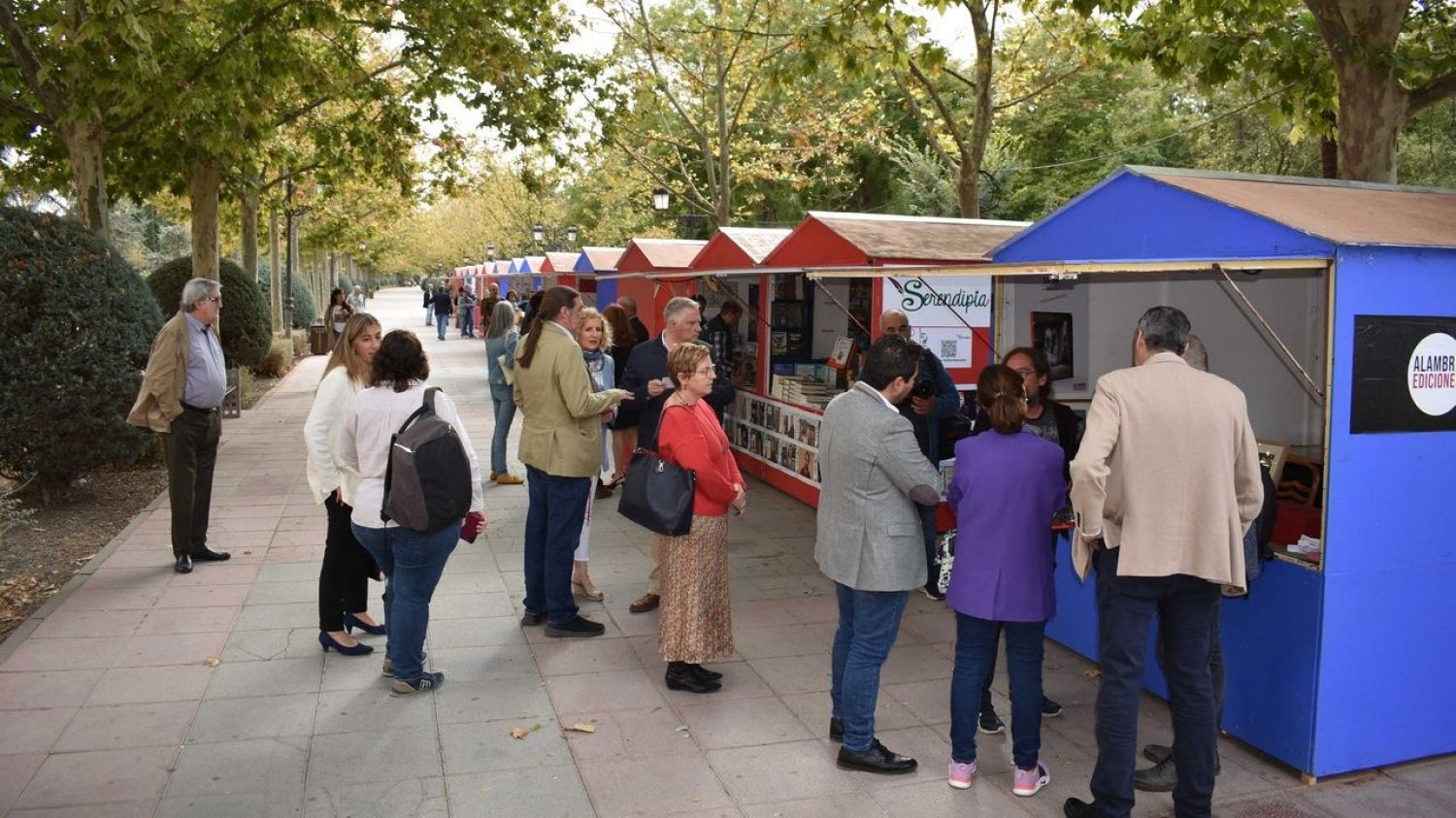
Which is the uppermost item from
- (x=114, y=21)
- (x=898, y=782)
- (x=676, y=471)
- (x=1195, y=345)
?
(x=114, y=21)

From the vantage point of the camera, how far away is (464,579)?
23.8 feet

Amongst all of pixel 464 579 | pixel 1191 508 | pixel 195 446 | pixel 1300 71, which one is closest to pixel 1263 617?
pixel 1191 508

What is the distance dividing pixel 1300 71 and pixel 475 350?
2379cm

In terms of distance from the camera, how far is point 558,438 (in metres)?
5.81

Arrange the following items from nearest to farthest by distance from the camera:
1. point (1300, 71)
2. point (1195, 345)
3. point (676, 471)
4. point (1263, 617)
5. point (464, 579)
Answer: point (1195, 345) → point (1263, 617) → point (676, 471) → point (464, 579) → point (1300, 71)

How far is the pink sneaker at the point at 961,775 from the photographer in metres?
4.39

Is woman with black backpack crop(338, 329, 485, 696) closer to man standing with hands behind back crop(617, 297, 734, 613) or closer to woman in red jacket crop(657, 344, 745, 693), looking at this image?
woman in red jacket crop(657, 344, 745, 693)

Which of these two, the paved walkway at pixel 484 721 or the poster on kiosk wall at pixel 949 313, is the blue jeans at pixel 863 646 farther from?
the poster on kiosk wall at pixel 949 313

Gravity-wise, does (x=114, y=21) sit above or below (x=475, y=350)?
above

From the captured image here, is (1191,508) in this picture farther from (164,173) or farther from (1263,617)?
(164,173)

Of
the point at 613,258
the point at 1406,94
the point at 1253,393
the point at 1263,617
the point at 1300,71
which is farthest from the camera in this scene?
the point at 613,258

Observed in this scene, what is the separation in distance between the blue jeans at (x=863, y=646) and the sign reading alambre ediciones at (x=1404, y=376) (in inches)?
75.6

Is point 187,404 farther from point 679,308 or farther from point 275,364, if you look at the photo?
point 275,364

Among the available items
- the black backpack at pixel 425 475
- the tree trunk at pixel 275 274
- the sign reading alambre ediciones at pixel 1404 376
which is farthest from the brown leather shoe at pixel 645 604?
the tree trunk at pixel 275 274
